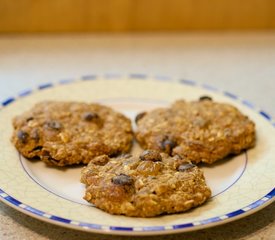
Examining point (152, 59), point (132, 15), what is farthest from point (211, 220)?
point (132, 15)

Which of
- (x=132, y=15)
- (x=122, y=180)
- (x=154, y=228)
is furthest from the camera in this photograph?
(x=132, y=15)

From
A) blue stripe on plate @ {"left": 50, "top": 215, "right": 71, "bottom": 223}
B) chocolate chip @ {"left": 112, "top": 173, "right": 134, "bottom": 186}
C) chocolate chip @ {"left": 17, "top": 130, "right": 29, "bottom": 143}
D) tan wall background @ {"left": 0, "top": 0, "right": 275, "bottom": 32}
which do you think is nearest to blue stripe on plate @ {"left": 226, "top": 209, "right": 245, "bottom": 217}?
chocolate chip @ {"left": 112, "top": 173, "right": 134, "bottom": 186}

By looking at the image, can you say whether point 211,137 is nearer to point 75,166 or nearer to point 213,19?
point 75,166

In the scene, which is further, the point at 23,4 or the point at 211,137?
the point at 23,4

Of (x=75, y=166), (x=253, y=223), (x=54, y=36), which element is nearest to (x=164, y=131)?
(x=75, y=166)

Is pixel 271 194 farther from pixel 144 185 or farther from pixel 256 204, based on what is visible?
pixel 144 185

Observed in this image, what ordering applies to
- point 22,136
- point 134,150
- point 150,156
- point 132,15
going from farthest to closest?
1. point 132,15
2. point 134,150
3. point 22,136
4. point 150,156
